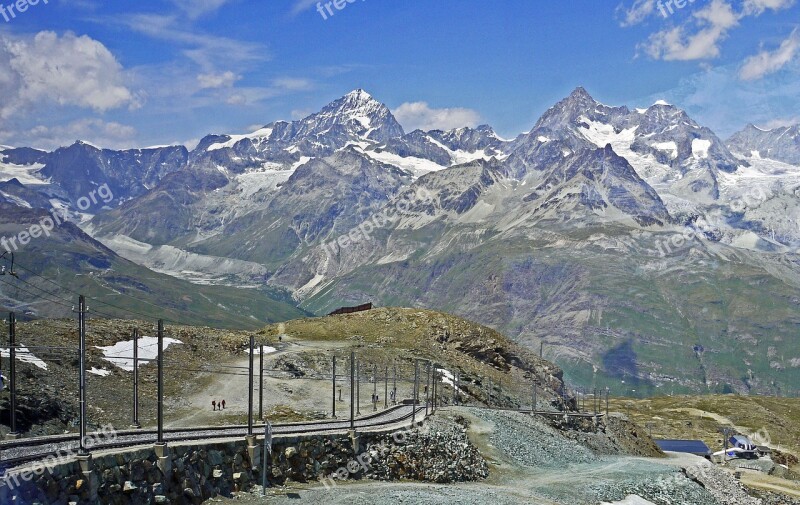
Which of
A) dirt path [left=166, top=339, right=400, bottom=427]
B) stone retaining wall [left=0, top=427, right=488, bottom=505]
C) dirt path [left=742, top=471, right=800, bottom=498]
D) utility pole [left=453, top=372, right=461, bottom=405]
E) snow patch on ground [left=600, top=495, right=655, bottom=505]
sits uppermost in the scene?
stone retaining wall [left=0, top=427, right=488, bottom=505]

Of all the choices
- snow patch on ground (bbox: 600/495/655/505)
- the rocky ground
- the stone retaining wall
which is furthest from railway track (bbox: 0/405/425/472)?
snow patch on ground (bbox: 600/495/655/505)

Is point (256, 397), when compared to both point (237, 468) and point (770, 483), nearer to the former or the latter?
point (237, 468)

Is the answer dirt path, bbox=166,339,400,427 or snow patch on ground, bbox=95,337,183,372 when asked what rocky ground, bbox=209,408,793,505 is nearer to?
dirt path, bbox=166,339,400,427

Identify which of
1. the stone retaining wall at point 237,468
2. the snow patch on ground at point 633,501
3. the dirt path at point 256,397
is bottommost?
the snow patch on ground at point 633,501

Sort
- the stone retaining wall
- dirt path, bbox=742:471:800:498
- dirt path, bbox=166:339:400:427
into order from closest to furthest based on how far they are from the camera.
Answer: the stone retaining wall
dirt path, bbox=166:339:400:427
dirt path, bbox=742:471:800:498

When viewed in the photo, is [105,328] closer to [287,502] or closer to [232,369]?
[232,369]

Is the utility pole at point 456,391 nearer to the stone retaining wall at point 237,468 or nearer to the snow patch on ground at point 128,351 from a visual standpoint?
the snow patch on ground at point 128,351

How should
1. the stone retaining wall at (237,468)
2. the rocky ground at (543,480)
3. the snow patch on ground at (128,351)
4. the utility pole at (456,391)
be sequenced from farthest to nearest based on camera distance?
1. the utility pole at (456,391)
2. the snow patch on ground at (128,351)
3. the rocky ground at (543,480)
4. the stone retaining wall at (237,468)

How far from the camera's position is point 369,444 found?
55.6m

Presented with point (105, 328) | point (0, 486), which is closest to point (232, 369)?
point (105, 328)

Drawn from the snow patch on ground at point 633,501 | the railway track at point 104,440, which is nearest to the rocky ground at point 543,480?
the snow patch on ground at point 633,501

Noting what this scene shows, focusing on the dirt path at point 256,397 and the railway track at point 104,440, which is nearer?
the railway track at point 104,440

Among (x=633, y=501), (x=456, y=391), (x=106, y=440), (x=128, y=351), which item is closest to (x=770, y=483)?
(x=456, y=391)

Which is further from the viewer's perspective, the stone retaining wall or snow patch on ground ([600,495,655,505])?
snow patch on ground ([600,495,655,505])
